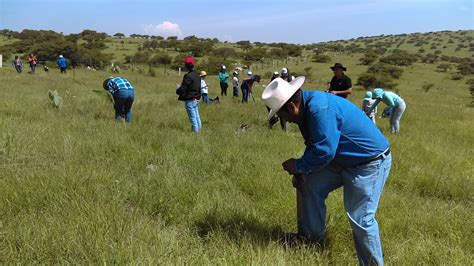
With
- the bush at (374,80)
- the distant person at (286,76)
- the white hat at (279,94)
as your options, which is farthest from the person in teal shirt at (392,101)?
the bush at (374,80)

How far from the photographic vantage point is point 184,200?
4688 millimetres

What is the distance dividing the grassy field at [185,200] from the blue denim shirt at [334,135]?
844mm

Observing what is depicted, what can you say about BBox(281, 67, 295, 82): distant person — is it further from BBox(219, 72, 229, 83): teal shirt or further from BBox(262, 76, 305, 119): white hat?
BBox(262, 76, 305, 119): white hat

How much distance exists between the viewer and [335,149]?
3.13 metres

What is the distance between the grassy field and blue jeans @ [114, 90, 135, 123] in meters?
0.85

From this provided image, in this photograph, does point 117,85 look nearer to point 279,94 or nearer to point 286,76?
point 286,76

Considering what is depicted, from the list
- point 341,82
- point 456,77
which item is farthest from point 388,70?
point 341,82

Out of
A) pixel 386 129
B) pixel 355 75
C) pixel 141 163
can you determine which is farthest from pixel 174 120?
pixel 355 75

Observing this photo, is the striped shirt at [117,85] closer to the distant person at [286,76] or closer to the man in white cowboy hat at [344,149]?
the distant person at [286,76]

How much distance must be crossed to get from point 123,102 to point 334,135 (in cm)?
726

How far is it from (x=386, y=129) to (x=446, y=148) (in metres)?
2.75

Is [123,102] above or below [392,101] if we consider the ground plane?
above

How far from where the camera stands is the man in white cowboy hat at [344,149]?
10.3ft

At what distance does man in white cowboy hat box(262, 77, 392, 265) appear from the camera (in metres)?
3.15
